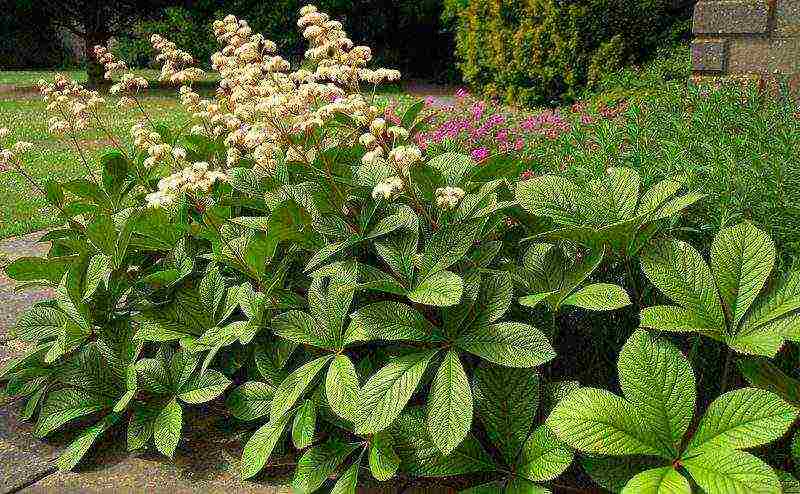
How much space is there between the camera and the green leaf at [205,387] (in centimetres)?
204

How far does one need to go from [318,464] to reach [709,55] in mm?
4225

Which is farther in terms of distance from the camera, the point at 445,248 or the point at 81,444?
the point at 81,444

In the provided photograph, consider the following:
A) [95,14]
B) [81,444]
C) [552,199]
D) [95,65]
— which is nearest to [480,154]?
[552,199]

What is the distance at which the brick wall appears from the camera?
491 centimetres

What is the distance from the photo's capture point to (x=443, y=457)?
1.81 m

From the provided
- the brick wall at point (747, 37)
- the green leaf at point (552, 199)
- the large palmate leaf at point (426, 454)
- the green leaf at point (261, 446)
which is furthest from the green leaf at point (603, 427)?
the brick wall at point (747, 37)

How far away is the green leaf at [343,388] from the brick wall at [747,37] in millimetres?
4141

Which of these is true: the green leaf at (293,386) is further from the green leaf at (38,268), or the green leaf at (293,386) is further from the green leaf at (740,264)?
the green leaf at (740,264)

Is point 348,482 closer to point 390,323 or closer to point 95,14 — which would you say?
point 390,323

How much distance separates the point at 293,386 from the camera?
1926mm

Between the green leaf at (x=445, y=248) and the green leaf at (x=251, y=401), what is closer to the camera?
the green leaf at (x=445, y=248)

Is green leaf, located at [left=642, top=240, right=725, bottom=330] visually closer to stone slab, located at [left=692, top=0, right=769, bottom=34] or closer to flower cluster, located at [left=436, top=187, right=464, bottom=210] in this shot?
flower cluster, located at [left=436, top=187, right=464, bottom=210]

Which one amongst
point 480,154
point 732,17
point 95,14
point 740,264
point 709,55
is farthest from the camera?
point 95,14

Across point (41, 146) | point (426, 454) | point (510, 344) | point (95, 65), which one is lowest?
point (95, 65)
